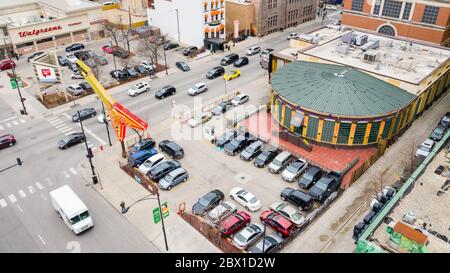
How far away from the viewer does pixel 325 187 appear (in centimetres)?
3906

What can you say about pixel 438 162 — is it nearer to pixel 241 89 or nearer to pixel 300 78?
pixel 300 78

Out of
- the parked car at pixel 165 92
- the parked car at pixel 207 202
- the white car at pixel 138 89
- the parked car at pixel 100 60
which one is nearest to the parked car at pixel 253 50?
the parked car at pixel 165 92

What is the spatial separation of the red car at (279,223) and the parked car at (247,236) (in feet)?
4.26

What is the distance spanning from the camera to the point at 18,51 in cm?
7688

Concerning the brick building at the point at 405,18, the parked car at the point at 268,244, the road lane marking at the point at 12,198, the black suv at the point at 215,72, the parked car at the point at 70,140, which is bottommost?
the road lane marking at the point at 12,198

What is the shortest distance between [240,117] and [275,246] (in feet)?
79.6

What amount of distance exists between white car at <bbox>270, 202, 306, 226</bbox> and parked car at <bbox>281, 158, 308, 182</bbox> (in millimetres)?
4751

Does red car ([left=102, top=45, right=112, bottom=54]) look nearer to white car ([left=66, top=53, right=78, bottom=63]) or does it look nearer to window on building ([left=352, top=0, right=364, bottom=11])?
white car ([left=66, top=53, right=78, bottom=63])

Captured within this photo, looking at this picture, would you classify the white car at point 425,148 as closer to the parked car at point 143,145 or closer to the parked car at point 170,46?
the parked car at point 143,145

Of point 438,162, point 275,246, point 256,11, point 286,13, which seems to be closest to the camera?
point 275,246

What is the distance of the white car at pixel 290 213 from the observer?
3512 cm

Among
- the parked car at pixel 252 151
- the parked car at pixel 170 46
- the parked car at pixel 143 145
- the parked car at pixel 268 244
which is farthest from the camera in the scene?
the parked car at pixel 170 46

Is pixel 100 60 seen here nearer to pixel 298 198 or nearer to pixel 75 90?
pixel 75 90

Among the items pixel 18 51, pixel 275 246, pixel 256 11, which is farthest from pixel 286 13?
pixel 275 246
